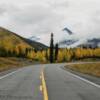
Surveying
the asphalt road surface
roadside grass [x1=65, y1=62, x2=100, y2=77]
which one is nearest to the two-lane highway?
the asphalt road surface

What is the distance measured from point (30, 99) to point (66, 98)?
5.14 feet

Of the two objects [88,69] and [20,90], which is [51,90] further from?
[88,69]

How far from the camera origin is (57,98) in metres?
15.1

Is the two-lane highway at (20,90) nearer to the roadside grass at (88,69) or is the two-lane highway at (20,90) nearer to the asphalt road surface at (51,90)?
the asphalt road surface at (51,90)

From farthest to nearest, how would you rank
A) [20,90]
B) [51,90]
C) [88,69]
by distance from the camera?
[88,69], [51,90], [20,90]

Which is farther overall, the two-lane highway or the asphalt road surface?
the asphalt road surface

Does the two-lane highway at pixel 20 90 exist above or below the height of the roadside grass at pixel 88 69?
below

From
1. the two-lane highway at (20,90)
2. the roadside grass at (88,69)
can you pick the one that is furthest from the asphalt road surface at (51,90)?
the roadside grass at (88,69)

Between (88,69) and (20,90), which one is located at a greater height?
(88,69)

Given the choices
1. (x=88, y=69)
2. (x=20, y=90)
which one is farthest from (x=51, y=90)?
(x=88, y=69)

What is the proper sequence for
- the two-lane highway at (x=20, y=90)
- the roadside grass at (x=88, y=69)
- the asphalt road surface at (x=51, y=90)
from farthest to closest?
1. the roadside grass at (x=88, y=69)
2. the asphalt road surface at (x=51, y=90)
3. the two-lane highway at (x=20, y=90)

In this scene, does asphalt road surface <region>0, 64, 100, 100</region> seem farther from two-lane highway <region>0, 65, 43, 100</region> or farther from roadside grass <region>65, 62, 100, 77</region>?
roadside grass <region>65, 62, 100, 77</region>

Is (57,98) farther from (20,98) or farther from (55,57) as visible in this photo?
(55,57)

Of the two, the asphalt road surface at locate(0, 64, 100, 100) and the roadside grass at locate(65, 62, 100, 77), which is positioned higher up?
the roadside grass at locate(65, 62, 100, 77)
